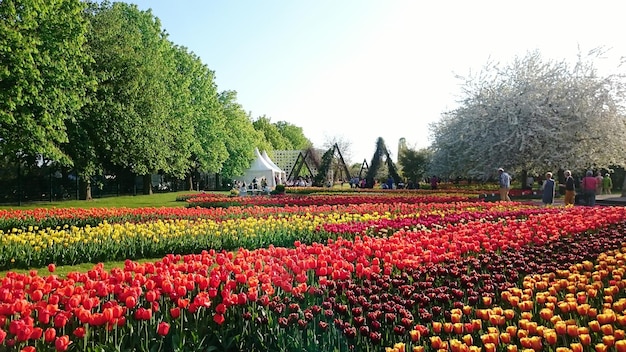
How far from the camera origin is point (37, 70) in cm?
2073

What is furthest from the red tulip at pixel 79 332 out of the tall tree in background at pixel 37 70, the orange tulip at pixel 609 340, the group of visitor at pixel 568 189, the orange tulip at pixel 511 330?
the tall tree in background at pixel 37 70

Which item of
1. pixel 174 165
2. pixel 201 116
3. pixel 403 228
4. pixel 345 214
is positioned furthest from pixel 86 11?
pixel 403 228

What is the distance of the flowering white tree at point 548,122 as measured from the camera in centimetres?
3422

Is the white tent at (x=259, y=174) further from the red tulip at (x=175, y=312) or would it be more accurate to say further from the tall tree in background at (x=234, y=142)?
the red tulip at (x=175, y=312)

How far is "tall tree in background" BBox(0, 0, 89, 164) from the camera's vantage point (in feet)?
66.4

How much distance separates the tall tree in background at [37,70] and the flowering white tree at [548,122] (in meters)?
25.2

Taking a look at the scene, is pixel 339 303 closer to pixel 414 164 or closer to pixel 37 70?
pixel 37 70

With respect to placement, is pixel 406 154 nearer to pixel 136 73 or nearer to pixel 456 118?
pixel 456 118

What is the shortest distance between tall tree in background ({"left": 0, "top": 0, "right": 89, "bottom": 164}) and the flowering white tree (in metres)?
25.2

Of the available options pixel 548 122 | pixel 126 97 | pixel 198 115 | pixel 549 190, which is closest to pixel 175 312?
pixel 549 190

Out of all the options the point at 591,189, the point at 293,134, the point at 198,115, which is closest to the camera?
the point at 591,189

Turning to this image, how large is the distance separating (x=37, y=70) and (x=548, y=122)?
2886 cm

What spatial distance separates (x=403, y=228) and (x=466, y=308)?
6924 millimetres

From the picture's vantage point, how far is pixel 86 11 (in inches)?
1284
